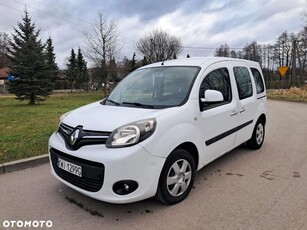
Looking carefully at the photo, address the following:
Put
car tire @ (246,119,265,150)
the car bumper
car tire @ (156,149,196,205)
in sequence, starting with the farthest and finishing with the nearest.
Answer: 1. car tire @ (246,119,265,150)
2. car tire @ (156,149,196,205)
3. the car bumper

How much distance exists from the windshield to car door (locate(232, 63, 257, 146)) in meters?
1.26

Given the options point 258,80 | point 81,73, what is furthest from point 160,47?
point 258,80

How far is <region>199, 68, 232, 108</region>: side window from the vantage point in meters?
3.92

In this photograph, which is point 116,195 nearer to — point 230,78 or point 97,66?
point 230,78

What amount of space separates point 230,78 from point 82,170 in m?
2.86

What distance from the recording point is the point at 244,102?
4.87 meters

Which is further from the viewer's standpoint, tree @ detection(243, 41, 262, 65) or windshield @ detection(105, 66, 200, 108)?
→ tree @ detection(243, 41, 262, 65)

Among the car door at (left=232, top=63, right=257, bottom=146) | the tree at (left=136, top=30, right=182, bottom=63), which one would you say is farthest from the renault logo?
the tree at (left=136, top=30, right=182, bottom=63)

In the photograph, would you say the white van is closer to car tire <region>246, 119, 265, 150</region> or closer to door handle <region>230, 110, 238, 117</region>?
door handle <region>230, 110, 238, 117</region>

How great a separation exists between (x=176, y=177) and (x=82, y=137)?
47.8 inches

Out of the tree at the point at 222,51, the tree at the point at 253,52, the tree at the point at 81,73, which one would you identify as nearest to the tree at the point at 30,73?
the tree at the point at 81,73

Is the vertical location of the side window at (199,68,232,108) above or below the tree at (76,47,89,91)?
below

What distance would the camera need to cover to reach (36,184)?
4.05m

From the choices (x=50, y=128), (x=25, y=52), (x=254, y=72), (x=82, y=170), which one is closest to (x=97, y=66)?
(x=25, y=52)
